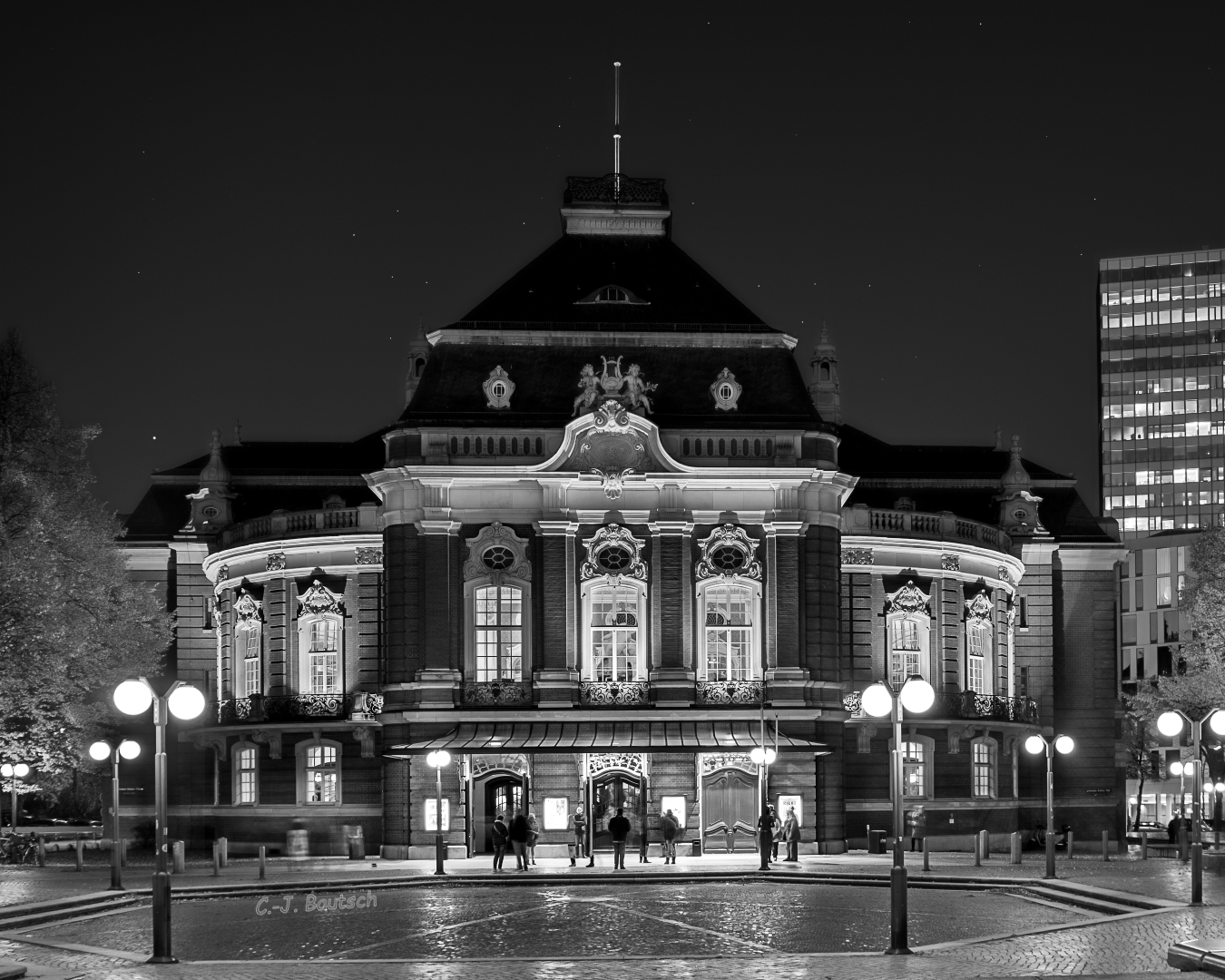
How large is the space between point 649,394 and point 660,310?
12.9 feet

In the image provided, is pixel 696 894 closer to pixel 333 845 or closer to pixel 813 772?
pixel 813 772

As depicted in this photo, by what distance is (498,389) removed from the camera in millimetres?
60469

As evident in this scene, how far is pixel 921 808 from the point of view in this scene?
214 feet

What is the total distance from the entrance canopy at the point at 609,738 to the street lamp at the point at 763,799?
0.68 metres

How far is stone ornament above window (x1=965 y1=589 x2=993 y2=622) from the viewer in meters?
→ 67.6

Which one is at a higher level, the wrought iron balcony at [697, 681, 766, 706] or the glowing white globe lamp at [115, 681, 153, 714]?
the glowing white globe lamp at [115, 681, 153, 714]

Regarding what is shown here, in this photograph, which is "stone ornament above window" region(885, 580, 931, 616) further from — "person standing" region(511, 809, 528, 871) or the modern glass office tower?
the modern glass office tower

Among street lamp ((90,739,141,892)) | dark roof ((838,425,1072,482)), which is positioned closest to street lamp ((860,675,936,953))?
street lamp ((90,739,141,892))

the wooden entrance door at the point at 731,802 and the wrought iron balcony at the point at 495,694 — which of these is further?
the wrought iron balcony at the point at 495,694

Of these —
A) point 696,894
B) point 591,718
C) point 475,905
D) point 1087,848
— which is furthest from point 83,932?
point 1087,848

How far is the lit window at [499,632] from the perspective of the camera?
60062 millimetres

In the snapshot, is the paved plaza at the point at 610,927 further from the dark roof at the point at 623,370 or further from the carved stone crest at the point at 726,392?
the carved stone crest at the point at 726,392

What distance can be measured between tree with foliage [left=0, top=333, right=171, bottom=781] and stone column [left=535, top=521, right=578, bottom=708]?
1227cm

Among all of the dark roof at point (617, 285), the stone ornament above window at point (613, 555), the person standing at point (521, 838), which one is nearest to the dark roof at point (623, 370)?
the dark roof at point (617, 285)
